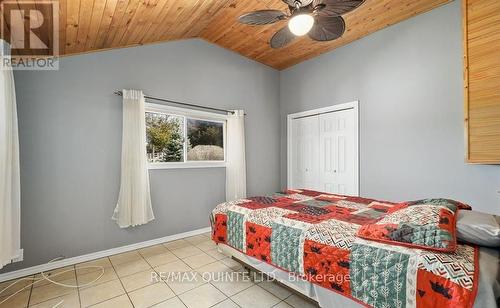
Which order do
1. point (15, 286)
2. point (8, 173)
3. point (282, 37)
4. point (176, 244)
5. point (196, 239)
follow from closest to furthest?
point (8, 173)
point (15, 286)
point (282, 37)
point (176, 244)
point (196, 239)

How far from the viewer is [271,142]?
4523 mm

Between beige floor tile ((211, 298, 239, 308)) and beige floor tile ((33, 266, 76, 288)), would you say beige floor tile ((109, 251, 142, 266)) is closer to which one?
beige floor tile ((33, 266, 76, 288))

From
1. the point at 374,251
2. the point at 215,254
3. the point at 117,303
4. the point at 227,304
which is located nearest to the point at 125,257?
the point at 117,303

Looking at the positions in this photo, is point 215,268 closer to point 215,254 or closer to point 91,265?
point 215,254

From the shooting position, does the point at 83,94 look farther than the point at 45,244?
Yes

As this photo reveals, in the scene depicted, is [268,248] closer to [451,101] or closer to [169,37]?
[451,101]

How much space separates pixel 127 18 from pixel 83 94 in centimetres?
102

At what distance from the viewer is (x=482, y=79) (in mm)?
2141

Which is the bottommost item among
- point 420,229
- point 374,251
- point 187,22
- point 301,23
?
point 374,251

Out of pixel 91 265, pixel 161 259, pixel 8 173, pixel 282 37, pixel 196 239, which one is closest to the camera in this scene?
pixel 8 173

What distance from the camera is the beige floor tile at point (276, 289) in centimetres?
187

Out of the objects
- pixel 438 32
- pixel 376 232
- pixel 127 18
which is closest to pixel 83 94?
pixel 127 18

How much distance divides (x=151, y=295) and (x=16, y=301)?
3.59 feet

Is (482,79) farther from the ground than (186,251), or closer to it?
farther from the ground
